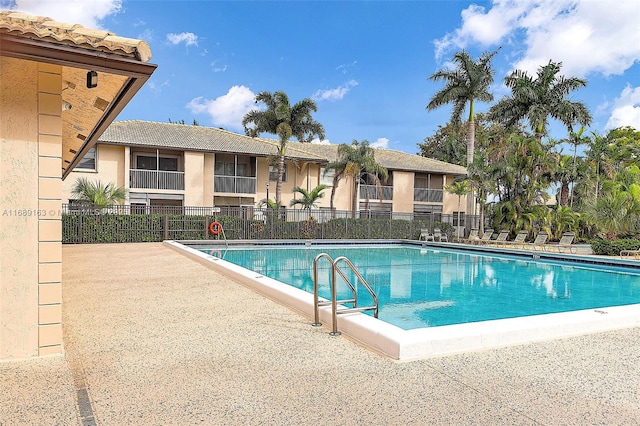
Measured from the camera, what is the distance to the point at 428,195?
3462 centimetres

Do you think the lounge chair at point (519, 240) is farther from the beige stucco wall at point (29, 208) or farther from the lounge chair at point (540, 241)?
the beige stucco wall at point (29, 208)

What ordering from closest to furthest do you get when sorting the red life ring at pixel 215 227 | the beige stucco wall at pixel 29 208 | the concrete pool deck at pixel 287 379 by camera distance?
the concrete pool deck at pixel 287 379 < the beige stucco wall at pixel 29 208 < the red life ring at pixel 215 227

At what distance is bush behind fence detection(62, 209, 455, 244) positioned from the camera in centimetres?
1998

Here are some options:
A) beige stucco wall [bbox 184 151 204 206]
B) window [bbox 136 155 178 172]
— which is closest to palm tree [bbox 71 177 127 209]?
beige stucco wall [bbox 184 151 204 206]

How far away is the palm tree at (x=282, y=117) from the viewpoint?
28.0 m

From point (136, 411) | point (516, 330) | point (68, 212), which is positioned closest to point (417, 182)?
point (68, 212)

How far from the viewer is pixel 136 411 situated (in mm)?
3281

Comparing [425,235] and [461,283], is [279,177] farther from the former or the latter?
[461,283]

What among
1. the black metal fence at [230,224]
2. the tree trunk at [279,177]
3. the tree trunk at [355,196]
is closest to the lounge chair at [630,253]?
the black metal fence at [230,224]

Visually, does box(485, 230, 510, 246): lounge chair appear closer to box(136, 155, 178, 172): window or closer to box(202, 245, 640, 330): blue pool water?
box(202, 245, 640, 330): blue pool water

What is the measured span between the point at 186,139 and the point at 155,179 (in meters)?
3.32

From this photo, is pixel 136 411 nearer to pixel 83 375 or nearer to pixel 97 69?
pixel 83 375

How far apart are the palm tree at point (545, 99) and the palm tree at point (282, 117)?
43.0 feet

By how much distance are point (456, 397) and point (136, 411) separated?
7.78 ft
